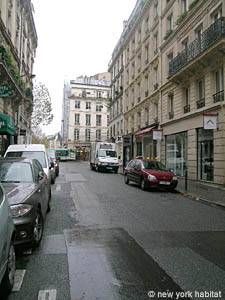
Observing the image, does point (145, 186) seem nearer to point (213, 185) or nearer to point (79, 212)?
point (213, 185)

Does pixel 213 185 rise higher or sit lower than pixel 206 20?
lower

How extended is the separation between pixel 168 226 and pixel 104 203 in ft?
13.4

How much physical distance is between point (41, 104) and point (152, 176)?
35.0m

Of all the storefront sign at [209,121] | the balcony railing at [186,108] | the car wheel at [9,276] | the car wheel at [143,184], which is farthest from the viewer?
the balcony railing at [186,108]

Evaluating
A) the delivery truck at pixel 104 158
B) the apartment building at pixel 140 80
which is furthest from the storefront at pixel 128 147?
the delivery truck at pixel 104 158

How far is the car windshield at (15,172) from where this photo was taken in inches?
312

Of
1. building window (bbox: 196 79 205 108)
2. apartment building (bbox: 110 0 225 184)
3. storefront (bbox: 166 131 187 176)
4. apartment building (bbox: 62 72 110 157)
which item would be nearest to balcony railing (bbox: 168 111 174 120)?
apartment building (bbox: 110 0 225 184)

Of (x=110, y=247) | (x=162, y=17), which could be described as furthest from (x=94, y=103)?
(x=110, y=247)

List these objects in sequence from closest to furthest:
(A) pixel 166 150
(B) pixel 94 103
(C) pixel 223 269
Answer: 1. (C) pixel 223 269
2. (A) pixel 166 150
3. (B) pixel 94 103

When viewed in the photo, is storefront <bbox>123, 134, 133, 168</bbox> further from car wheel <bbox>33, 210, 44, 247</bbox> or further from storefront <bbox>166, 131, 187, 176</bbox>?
car wheel <bbox>33, 210, 44, 247</bbox>

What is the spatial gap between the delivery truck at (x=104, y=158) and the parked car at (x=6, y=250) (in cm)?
2932

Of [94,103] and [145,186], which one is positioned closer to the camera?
[145,186]

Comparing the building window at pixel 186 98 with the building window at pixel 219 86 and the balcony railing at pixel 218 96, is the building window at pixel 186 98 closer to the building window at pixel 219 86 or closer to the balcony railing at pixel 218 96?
the building window at pixel 219 86

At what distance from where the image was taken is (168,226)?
8.88 m
